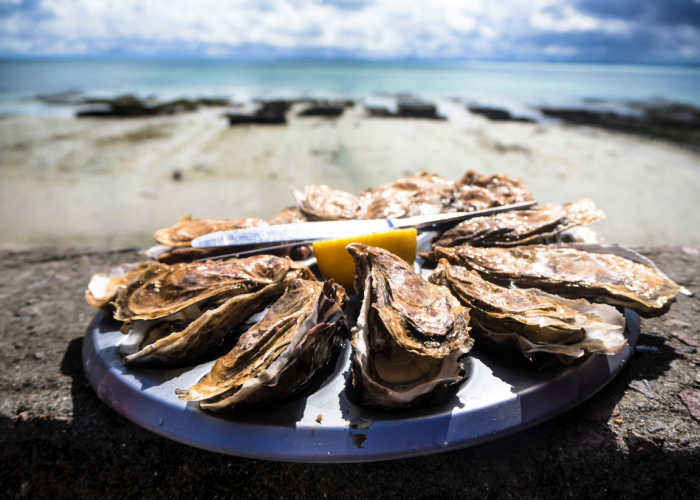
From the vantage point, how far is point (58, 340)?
81.0 inches

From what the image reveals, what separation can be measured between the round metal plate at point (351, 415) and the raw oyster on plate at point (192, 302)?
0.28 feet

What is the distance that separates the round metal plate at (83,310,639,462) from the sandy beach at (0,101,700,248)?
3937mm

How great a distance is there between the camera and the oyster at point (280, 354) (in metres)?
1.11

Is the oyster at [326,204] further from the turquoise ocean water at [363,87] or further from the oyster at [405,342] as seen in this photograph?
the turquoise ocean water at [363,87]

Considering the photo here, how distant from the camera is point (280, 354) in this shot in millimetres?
1186

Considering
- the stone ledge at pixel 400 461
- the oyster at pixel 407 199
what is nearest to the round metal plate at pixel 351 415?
the stone ledge at pixel 400 461

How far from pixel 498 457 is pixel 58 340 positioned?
2094 millimetres

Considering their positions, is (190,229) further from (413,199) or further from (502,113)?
(502,113)

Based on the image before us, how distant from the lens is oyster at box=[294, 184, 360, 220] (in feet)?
6.92

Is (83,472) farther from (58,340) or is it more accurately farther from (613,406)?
(613,406)

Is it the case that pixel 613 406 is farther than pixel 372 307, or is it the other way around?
pixel 613 406

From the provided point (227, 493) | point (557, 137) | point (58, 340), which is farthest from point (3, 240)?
point (557, 137)

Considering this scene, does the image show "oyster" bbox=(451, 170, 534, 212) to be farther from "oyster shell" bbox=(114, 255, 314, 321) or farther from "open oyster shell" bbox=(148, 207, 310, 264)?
"oyster shell" bbox=(114, 255, 314, 321)

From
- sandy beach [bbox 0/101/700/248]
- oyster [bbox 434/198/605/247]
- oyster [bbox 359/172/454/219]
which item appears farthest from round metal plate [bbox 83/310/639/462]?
sandy beach [bbox 0/101/700/248]
